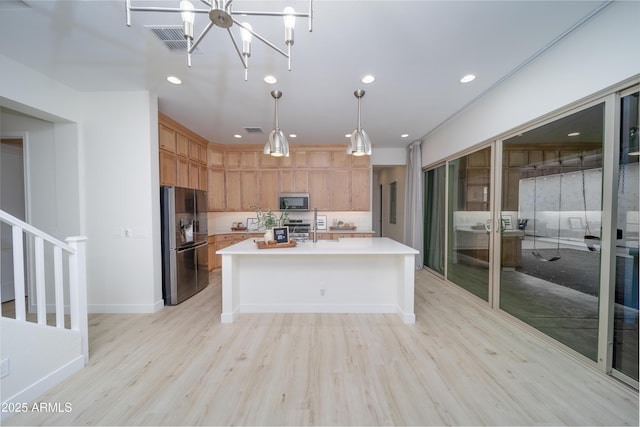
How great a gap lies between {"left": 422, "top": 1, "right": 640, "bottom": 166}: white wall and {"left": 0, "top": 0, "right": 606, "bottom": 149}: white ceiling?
12cm

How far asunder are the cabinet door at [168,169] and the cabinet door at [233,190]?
141 centimetres

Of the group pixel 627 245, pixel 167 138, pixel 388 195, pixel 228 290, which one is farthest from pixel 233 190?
pixel 627 245

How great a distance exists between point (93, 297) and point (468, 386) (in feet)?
13.8

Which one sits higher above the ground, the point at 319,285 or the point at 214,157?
the point at 214,157

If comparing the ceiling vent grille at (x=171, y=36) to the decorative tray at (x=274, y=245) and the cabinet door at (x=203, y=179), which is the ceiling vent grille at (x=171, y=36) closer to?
the decorative tray at (x=274, y=245)

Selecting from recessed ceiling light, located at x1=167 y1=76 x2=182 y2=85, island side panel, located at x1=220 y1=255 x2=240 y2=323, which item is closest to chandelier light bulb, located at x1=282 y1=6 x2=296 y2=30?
recessed ceiling light, located at x1=167 y1=76 x2=182 y2=85

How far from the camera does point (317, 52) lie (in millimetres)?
2205

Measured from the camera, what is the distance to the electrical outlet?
1527 mm

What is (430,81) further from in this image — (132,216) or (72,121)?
(72,121)

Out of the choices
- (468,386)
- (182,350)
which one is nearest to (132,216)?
(182,350)

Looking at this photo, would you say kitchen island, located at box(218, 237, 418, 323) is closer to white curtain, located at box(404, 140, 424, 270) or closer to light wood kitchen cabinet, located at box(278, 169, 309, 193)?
white curtain, located at box(404, 140, 424, 270)

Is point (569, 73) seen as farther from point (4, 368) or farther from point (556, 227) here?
point (4, 368)

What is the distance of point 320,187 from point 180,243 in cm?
293

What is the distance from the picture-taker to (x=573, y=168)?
2.17 meters
